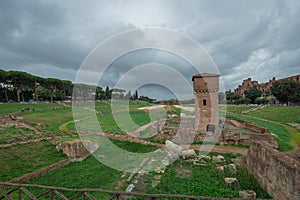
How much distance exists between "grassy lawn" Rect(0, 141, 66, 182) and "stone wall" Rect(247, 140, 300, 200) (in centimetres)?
1418

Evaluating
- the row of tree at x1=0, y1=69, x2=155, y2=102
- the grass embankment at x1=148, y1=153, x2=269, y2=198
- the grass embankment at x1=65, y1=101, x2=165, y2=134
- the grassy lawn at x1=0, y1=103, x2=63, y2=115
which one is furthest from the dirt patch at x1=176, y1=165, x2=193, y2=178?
the grassy lawn at x1=0, y1=103, x2=63, y2=115

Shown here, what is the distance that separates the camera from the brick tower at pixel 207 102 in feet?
68.9

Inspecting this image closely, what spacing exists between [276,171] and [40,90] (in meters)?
84.2

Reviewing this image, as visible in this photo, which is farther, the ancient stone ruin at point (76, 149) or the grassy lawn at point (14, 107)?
the grassy lawn at point (14, 107)

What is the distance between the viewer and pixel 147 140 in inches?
715

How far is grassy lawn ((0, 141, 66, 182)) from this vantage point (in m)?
11.2

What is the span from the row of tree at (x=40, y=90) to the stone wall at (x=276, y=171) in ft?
105

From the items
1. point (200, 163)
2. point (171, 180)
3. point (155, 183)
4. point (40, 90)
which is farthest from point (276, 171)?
point (40, 90)

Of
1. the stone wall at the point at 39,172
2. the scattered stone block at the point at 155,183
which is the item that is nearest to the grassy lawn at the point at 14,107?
the stone wall at the point at 39,172

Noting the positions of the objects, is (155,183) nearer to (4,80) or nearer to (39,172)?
(39,172)

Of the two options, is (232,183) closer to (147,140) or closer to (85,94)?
(147,140)

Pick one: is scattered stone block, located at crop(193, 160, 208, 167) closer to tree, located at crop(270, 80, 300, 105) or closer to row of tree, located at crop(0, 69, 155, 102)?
row of tree, located at crop(0, 69, 155, 102)

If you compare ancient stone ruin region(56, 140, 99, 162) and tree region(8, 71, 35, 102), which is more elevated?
tree region(8, 71, 35, 102)

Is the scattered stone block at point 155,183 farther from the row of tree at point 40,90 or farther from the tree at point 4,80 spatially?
the tree at point 4,80
